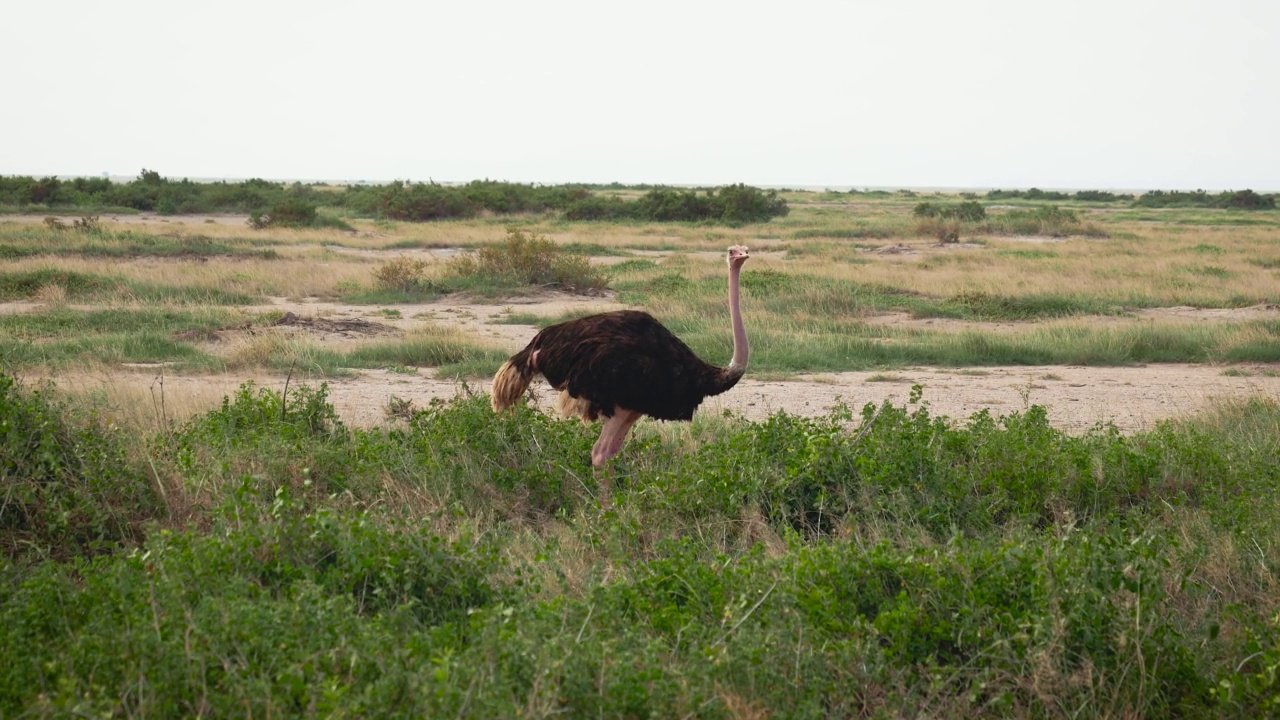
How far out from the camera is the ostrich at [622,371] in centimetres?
673

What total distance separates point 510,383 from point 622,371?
91 centimetres

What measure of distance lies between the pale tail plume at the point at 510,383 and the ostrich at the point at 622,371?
10 cm

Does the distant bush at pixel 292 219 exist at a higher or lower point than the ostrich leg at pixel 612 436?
higher

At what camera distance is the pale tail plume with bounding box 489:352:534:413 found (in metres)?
7.26

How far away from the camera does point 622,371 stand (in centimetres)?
671

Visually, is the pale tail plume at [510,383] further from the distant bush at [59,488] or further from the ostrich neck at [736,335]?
the distant bush at [59,488]

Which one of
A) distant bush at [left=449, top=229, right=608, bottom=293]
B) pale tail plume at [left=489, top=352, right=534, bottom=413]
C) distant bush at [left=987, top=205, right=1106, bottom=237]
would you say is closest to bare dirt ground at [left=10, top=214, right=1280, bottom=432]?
pale tail plume at [left=489, top=352, right=534, bottom=413]

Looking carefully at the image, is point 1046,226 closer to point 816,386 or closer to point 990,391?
point 990,391

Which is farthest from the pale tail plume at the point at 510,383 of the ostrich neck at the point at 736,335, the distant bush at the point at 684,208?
the distant bush at the point at 684,208

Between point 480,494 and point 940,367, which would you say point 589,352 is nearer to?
point 480,494

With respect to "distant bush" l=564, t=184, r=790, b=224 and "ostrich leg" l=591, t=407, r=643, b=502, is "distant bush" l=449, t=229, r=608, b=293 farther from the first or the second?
"distant bush" l=564, t=184, r=790, b=224

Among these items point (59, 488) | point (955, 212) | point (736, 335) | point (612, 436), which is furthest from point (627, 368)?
point (955, 212)

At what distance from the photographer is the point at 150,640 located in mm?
3584

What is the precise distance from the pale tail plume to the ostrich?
0.34ft
